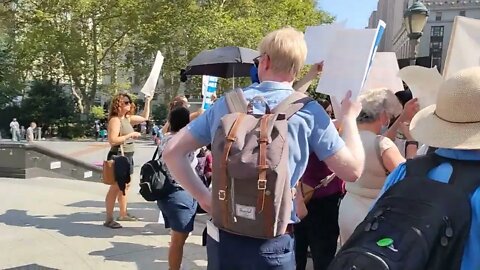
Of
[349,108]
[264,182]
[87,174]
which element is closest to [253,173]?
[264,182]

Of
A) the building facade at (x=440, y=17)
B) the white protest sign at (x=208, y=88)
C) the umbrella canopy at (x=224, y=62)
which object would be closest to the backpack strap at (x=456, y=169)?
the umbrella canopy at (x=224, y=62)

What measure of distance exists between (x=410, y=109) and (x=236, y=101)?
1482 mm

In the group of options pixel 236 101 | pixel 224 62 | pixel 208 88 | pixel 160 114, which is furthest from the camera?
pixel 160 114

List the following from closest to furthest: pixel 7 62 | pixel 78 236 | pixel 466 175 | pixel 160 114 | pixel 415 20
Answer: pixel 466 175 → pixel 78 236 → pixel 415 20 → pixel 7 62 → pixel 160 114

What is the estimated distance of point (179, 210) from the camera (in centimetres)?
441

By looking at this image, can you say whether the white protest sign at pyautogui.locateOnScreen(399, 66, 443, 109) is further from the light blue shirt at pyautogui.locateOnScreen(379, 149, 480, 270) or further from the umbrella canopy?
the umbrella canopy

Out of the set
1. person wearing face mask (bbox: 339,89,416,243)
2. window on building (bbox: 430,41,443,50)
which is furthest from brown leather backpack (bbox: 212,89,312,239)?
window on building (bbox: 430,41,443,50)

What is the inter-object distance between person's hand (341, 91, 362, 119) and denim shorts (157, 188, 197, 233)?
2385 millimetres

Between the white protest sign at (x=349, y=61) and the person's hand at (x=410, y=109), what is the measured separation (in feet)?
2.68

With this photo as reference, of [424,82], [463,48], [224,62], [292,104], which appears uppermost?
[224,62]

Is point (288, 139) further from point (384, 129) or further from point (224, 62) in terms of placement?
point (224, 62)

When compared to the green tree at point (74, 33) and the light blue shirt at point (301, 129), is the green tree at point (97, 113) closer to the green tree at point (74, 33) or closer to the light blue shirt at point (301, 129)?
the green tree at point (74, 33)

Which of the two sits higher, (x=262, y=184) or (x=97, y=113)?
(x=97, y=113)

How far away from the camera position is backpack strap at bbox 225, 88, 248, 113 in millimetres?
2203
